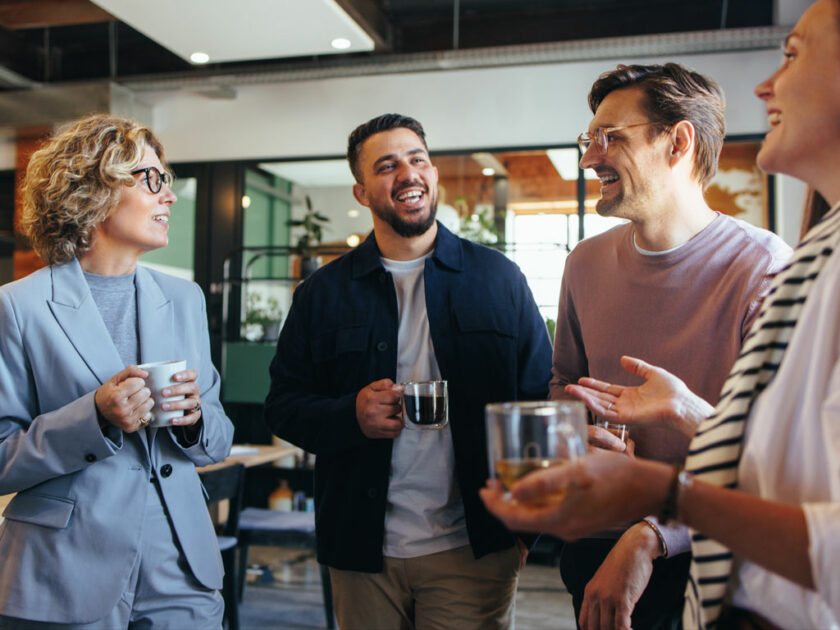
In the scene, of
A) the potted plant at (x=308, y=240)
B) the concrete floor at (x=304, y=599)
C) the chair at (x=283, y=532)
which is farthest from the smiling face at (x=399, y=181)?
the potted plant at (x=308, y=240)

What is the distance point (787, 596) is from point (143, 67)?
6.82m

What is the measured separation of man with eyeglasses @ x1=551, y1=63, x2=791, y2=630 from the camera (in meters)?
1.59

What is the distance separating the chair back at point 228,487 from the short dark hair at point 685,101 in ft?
7.77

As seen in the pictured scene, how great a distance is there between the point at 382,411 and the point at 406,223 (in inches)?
24.7

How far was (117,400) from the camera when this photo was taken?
1677 mm

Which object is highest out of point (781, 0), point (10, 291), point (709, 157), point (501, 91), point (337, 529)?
point (781, 0)

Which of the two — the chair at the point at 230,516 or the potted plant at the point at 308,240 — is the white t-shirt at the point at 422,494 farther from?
the potted plant at the point at 308,240

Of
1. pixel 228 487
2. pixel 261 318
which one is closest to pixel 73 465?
pixel 228 487

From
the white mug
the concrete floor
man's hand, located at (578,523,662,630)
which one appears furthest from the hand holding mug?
the concrete floor

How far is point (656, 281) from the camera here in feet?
5.77

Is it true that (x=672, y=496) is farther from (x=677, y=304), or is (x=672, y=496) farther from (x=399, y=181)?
(x=399, y=181)

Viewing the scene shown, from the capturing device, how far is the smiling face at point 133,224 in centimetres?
197

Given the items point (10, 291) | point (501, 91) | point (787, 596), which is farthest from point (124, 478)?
point (501, 91)

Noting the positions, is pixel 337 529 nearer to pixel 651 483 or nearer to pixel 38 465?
pixel 38 465
